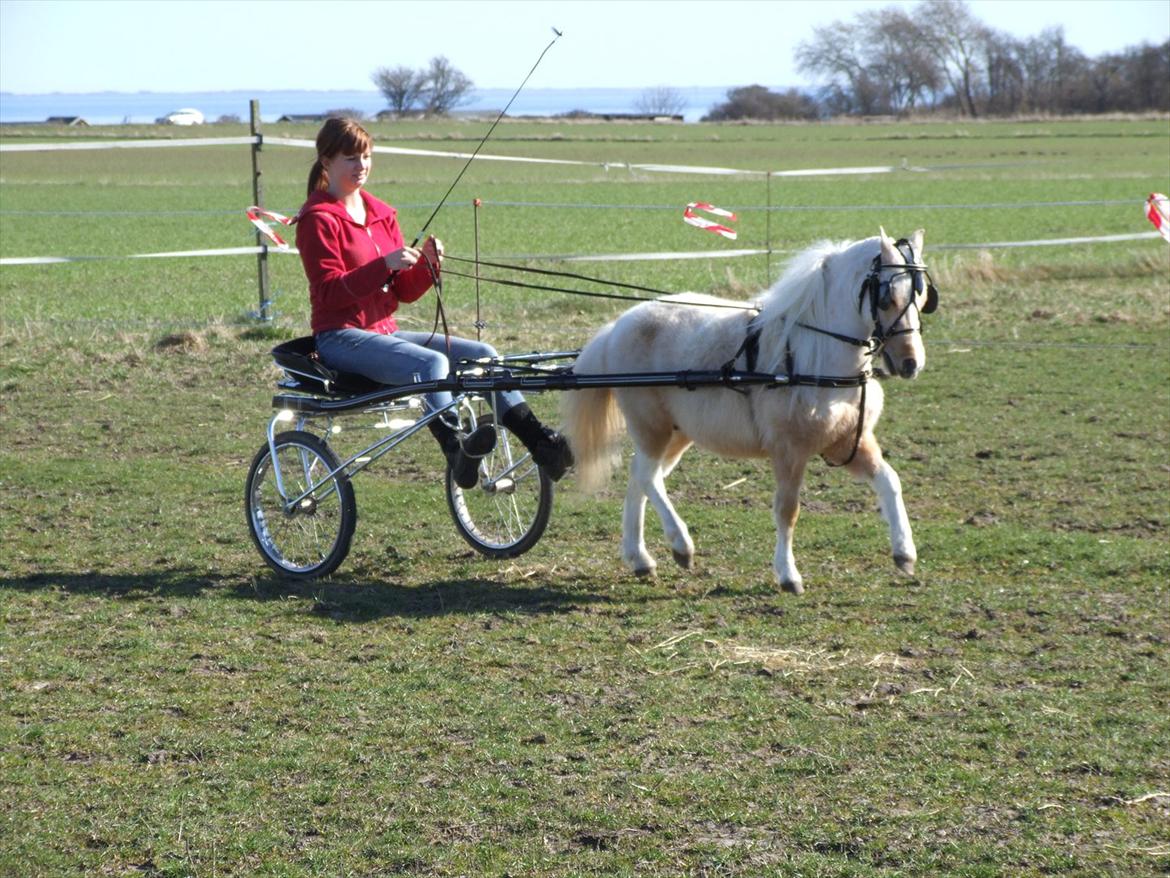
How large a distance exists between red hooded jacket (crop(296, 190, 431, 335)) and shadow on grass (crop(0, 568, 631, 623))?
4.05ft

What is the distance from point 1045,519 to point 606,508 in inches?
94.8

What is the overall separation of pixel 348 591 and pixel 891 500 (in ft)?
8.32

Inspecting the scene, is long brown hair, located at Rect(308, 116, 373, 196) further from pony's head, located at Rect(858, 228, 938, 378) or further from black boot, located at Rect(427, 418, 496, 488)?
pony's head, located at Rect(858, 228, 938, 378)

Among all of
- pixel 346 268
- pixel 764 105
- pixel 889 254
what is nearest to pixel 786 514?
pixel 889 254

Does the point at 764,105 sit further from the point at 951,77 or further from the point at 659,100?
the point at 659,100

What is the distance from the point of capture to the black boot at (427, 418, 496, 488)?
655 cm

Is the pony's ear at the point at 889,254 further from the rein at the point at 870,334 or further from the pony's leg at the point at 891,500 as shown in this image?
the pony's leg at the point at 891,500

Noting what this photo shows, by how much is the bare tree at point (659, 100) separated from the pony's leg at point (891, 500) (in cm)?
13560

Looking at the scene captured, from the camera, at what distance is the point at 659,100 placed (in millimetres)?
142875

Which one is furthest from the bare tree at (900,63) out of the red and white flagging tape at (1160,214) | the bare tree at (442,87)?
the red and white flagging tape at (1160,214)

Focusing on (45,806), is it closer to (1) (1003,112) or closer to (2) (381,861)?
(2) (381,861)

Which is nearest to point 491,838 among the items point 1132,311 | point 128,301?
point 1132,311

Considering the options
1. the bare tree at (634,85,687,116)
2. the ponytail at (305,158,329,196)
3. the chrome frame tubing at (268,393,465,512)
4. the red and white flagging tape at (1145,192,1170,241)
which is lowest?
the chrome frame tubing at (268,393,465,512)

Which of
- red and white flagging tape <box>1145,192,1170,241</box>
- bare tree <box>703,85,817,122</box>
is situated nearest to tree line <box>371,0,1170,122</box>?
bare tree <box>703,85,817,122</box>
